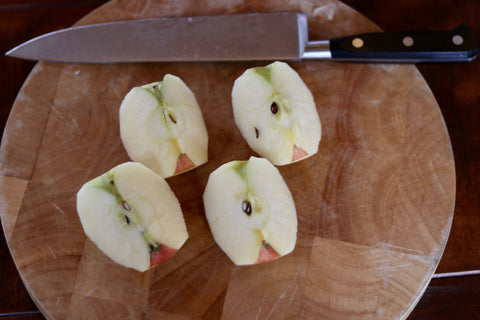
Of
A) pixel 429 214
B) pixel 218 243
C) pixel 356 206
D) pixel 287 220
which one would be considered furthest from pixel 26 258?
pixel 429 214

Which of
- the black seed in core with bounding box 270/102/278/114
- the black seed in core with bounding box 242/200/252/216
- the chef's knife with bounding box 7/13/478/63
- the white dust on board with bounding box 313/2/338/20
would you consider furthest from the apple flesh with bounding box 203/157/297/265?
the white dust on board with bounding box 313/2/338/20

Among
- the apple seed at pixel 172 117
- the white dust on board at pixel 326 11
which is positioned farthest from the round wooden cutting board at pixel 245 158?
the apple seed at pixel 172 117

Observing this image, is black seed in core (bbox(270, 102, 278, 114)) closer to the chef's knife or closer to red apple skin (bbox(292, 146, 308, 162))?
red apple skin (bbox(292, 146, 308, 162))

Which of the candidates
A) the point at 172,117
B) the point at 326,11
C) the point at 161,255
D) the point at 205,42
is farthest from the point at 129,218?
the point at 326,11

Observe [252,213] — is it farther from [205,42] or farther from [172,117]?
[205,42]

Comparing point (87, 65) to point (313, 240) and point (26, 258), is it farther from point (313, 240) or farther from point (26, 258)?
point (313, 240)
